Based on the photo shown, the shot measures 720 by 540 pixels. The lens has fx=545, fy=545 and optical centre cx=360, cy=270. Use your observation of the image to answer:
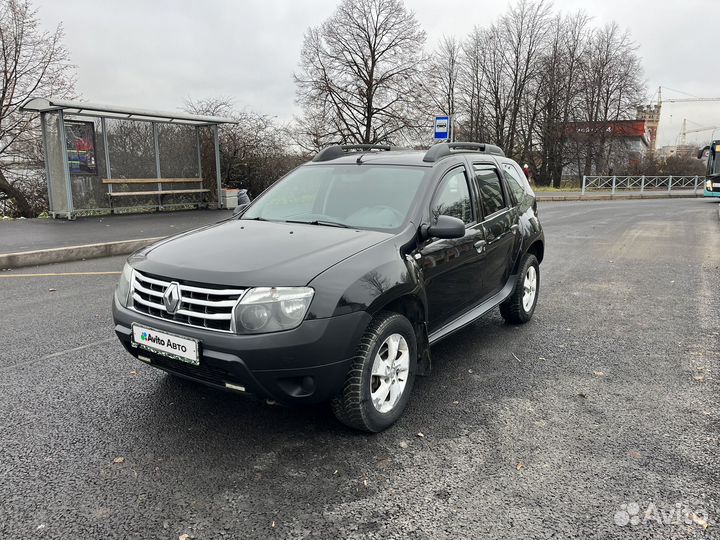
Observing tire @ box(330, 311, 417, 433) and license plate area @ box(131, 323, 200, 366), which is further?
tire @ box(330, 311, 417, 433)

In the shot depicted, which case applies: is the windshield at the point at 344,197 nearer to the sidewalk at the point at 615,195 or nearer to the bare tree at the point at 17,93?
the bare tree at the point at 17,93

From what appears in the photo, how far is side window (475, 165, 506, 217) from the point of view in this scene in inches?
191

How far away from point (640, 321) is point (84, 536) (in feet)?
18.4

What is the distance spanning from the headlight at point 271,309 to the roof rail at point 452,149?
1.95 m

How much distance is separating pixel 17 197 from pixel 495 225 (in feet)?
69.7

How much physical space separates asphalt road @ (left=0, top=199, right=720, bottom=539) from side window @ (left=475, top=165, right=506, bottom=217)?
1296 millimetres

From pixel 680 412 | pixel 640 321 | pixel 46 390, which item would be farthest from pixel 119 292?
pixel 640 321

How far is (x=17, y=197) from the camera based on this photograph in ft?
67.5

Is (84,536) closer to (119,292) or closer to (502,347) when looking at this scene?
(119,292)

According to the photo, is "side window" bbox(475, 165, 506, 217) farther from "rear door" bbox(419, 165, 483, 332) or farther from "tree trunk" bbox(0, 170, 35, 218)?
"tree trunk" bbox(0, 170, 35, 218)

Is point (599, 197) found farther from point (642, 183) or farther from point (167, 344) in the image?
point (167, 344)

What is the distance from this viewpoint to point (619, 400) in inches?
155

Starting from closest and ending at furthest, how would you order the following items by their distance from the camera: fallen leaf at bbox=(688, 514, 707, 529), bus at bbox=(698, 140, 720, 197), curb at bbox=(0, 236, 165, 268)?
fallen leaf at bbox=(688, 514, 707, 529), curb at bbox=(0, 236, 165, 268), bus at bbox=(698, 140, 720, 197)

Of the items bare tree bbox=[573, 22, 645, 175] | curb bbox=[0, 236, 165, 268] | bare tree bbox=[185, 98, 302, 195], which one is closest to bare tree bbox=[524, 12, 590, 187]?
bare tree bbox=[573, 22, 645, 175]
